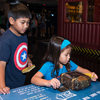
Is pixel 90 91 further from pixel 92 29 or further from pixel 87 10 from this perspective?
pixel 87 10

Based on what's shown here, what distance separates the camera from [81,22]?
6.38 m

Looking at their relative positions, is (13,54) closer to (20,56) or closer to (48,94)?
(20,56)

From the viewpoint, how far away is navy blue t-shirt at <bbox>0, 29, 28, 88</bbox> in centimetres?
142

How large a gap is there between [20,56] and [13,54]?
0.08m

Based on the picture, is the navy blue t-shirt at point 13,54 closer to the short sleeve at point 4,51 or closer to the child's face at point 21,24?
the short sleeve at point 4,51

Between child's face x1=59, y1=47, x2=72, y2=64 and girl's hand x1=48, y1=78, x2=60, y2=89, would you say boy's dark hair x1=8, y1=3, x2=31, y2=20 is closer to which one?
child's face x1=59, y1=47, x2=72, y2=64

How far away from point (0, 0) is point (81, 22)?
1272 centimetres

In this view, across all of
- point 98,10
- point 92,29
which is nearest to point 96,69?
point 92,29

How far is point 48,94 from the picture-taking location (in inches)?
44.5

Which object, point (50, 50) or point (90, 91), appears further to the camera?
point (50, 50)

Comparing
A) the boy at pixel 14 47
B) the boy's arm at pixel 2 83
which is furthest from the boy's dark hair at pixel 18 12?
the boy's arm at pixel 2 83

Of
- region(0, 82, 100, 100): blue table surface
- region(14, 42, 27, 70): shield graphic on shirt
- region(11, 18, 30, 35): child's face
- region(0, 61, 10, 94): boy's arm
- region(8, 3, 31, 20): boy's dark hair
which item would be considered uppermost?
region(8, 3, 31, 20): boy's dark hair

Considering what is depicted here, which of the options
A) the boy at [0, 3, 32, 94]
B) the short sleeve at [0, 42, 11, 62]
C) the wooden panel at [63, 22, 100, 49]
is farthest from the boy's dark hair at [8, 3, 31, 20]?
the wooden panel at [63, 22, 100, 49]

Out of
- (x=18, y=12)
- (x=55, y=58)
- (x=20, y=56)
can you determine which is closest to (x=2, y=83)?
(x=20, y=56)
